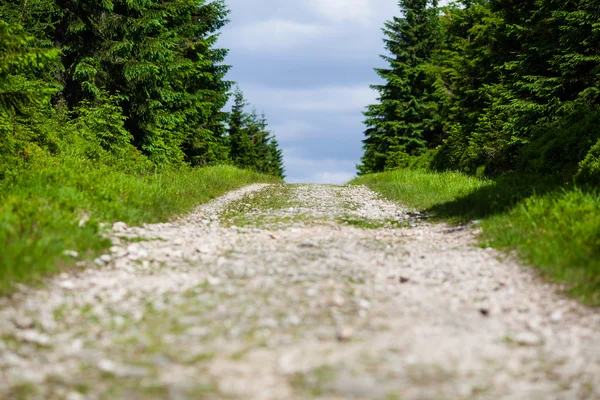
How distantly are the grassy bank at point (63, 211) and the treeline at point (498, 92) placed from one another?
10.6m

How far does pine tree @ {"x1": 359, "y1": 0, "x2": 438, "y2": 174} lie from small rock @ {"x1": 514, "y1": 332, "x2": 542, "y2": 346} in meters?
40.4

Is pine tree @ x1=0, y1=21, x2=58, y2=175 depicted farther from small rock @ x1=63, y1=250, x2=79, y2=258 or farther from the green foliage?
the green foliage

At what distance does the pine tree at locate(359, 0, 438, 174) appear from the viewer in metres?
45.8

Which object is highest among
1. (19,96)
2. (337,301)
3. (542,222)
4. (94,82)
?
(94,82)

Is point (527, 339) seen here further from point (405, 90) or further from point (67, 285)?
point (405, 90)

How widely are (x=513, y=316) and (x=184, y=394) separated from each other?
3.56 meters

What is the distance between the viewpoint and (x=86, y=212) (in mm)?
9219

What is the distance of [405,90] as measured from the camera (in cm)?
4588

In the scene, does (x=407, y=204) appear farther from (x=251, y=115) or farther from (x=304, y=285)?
(x=251, y=115)

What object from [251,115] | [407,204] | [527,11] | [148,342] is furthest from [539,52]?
[251,115]

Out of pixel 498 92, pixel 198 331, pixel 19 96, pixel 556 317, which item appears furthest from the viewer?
pixel 498 92

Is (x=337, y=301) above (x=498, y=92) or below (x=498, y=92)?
below

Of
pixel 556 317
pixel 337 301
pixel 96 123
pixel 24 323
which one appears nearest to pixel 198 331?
pixel 337 301

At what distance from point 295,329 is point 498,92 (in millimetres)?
25176
